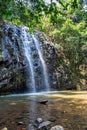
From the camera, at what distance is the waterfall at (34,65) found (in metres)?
16.5

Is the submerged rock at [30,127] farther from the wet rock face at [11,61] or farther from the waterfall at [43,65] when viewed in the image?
the waterfall at [43,65]

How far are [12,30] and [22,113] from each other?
1005 cm

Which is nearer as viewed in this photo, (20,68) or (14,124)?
(14,124)

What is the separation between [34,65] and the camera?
56.5 feet

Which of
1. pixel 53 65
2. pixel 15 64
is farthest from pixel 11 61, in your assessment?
pixel 53 65

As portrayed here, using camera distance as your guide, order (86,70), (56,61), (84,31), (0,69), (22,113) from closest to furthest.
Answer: (22,113)
(0,69)
(56,61)
(84,31)
(86,70)

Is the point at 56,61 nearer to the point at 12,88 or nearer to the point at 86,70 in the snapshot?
the point at 86,70

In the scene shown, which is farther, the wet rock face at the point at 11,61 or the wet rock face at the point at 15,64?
the wet rock face at the point at 15,64

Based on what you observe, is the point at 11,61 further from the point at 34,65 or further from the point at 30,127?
the point at 30,127

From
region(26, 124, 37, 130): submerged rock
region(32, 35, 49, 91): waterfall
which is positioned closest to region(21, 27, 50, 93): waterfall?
region(32, 35, 49, 91): waterfall

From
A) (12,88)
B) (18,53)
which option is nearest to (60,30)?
(18,53)

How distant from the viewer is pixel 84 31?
21.8 m

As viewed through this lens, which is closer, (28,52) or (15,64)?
(15,64)

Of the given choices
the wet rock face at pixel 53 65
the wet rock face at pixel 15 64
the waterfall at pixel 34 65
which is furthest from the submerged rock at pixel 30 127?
the wet rock face at pixel 53 65
